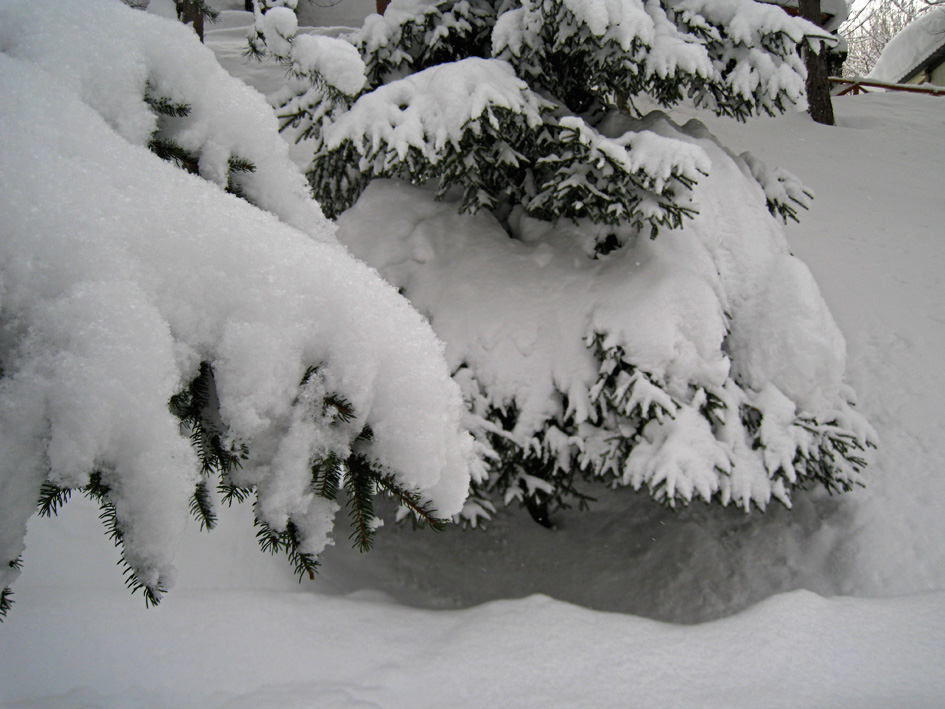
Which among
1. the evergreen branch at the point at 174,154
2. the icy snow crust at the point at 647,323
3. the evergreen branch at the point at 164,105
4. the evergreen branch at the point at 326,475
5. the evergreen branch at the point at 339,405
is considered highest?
the evergreen branch at the point at 164,105

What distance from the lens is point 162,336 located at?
88 cm

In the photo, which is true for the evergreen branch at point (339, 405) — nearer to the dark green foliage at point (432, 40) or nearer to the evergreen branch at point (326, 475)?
the evergreen branch at point (326, 475)

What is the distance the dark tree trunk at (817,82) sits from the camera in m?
10.3

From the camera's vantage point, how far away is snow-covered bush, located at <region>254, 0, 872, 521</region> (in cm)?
338

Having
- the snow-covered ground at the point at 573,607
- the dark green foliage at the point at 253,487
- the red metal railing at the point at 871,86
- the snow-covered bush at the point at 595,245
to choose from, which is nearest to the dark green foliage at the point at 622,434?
the snow-covered bush at the point at 595,245

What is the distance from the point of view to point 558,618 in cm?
292

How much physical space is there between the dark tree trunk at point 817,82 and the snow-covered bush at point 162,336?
40.9ft

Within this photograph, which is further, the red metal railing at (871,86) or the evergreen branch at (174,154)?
the red metal railing at (871,86)

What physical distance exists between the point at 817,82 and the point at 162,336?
13.6 m

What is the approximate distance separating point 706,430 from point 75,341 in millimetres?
3372

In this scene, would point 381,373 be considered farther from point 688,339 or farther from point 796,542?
point 796,542

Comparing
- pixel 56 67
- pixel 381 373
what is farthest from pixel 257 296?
pixel 56 67

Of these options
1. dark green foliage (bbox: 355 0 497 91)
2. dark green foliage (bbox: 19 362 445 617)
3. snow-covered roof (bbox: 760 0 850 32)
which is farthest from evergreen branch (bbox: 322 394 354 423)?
snow-covered roof (bbox: 760 0 850 32)

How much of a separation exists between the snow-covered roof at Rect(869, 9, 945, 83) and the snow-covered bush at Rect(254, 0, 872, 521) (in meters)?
19.5
